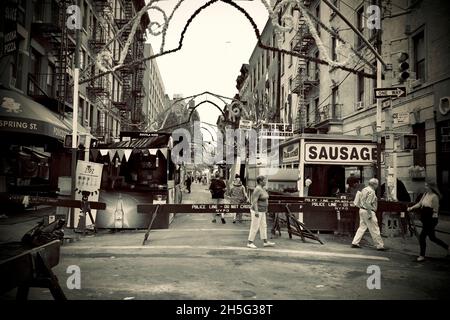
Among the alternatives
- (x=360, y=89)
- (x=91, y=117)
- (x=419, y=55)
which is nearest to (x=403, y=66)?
(x=419, y=55)

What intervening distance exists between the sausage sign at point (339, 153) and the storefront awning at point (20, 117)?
10.4m

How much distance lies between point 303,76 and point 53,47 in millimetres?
19921

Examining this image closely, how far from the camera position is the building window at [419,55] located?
17.1 metres

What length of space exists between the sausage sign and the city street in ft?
9.43

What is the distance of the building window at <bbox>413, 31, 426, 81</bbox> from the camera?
1706cm

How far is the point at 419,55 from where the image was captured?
57.3 ft

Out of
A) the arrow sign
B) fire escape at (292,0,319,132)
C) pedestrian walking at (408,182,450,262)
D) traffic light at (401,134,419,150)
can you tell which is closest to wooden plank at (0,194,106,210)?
pedestrian walking at (408,182,450,262)

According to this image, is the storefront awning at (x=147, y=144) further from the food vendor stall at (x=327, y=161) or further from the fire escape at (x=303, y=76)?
the fire escape at (x=303, y=76)

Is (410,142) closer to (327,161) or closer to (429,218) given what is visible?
(327,161)

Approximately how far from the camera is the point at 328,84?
2752 centimetres

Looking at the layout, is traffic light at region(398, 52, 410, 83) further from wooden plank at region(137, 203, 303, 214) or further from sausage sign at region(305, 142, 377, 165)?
wooden plank at region(137, 203, 303, 214)

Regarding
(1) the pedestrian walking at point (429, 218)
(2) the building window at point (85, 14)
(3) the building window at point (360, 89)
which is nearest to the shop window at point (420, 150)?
(3) the building window at point (360, 89)
